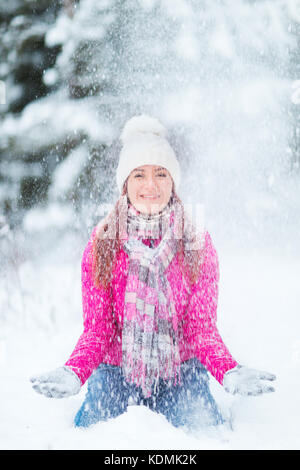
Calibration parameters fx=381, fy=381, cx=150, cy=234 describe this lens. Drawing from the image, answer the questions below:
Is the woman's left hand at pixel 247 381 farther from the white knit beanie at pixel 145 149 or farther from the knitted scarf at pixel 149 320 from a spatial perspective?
the white knit beanie at pixel 145 149

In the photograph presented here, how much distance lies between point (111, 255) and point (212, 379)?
0.91 m

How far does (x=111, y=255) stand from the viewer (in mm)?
1576

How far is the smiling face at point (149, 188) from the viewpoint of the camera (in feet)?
5.09

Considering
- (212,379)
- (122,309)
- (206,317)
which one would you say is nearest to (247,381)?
(206,317)

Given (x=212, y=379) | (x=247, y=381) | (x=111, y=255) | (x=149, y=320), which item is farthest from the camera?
(x=212, y=379)

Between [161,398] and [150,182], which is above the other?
[150,182]

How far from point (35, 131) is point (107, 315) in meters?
2.44

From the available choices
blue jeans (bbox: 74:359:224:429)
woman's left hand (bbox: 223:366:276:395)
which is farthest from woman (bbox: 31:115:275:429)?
woman's left hand (bbox: 223:366:276:395)

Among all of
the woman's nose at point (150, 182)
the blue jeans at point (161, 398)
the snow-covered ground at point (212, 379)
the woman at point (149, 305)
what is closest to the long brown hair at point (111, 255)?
the woman at point (149, 305)

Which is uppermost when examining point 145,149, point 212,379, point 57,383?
point 145,149

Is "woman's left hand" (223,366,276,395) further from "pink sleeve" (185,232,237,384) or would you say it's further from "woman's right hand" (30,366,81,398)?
"woman's right hand" (30,366,81,398)

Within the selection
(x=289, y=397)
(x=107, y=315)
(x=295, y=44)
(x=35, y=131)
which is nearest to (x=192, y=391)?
(x=107, y=315)

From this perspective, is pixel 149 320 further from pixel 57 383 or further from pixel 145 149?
pixel 145 149

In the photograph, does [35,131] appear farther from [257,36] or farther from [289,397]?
[289,397]
